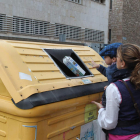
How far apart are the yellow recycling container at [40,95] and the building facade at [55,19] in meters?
9.17

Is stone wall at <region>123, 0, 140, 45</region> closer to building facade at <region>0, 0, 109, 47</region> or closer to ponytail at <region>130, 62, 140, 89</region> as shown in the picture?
building facade at <region>0, 0, 109, 47</region>

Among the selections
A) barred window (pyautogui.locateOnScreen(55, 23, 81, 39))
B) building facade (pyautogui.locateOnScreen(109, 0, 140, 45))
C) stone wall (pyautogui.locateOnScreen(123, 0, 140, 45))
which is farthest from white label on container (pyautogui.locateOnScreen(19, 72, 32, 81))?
stone wall (pyautogui.locateOnScreen(123, 0, 140, 45))

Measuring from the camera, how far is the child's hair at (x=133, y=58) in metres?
1.55

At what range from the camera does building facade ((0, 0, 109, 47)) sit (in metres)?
10.8

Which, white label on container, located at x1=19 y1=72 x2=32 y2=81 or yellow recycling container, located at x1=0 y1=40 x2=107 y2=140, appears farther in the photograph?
white label on container, located at x1=19 y1=72 x2=32 y2=81

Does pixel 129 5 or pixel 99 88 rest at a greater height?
pixel 129 5

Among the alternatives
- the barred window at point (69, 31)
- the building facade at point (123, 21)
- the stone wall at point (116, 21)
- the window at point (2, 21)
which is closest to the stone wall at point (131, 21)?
the building facade at point (123, 21)

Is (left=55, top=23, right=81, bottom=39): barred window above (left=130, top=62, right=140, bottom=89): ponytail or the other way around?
the other way around

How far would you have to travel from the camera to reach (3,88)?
73.5 inches

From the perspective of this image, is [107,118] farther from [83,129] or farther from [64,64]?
[64,64]

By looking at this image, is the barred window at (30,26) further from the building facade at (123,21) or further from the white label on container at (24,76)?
the building facade at (123,21)

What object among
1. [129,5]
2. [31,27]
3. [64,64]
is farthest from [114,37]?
[64,64]

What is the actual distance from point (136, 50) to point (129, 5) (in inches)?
869

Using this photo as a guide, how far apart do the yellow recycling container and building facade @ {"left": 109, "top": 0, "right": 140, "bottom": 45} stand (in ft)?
64.1
